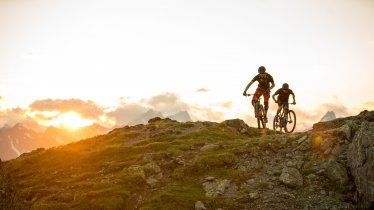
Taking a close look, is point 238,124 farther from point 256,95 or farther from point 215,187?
point 215,187

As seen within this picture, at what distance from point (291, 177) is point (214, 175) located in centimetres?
448

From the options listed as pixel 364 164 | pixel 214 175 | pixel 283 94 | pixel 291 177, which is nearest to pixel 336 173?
pixel 291 177

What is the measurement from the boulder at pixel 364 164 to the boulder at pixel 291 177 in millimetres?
2769

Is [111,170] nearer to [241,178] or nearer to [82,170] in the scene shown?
[82,170]

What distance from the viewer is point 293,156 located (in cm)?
2364

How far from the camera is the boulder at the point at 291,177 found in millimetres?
20453

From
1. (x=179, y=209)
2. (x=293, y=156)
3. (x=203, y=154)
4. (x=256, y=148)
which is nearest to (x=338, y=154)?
(x=293, y=156)

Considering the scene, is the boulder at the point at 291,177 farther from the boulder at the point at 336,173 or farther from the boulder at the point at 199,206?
the boulder at the point at 199,206

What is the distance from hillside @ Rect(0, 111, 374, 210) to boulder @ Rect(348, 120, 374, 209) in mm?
47

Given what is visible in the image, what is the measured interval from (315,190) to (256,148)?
590cm

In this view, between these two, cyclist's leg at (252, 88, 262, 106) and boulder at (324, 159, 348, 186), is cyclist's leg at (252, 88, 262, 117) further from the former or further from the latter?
boulder at (324, 159, 348, 186)

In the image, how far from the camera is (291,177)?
20.9 metres

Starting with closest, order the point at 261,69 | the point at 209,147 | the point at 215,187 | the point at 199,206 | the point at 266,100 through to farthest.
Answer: the point at 199,206, the point at 215,187, the point at 209,147, the point at 261,69, the point at 266,100

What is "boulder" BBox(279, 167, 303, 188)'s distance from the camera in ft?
67.1
